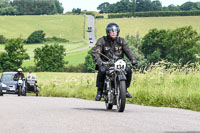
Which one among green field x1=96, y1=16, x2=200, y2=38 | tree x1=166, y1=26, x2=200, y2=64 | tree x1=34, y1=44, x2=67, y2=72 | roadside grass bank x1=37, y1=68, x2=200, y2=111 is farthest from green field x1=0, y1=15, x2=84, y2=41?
roadside grass bank x1=37, y1=68, x2=200, y2=111

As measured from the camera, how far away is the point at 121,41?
35.8ft

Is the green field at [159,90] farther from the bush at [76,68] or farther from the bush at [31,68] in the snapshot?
the bush at [76,68]

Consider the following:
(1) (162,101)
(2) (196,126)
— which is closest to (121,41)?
(1) (162,101)

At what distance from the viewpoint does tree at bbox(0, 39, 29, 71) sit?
410 ft

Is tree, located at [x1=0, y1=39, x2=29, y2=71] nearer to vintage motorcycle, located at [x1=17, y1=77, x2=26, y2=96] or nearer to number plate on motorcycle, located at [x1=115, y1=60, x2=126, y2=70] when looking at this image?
vintage motorcycle, located at [x1=17, y1=77, x2=26, y2=96]

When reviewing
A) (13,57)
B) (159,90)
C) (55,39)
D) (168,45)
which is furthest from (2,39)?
(159,90)

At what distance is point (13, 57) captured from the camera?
12569 centimetres

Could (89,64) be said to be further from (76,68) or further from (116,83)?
(116,83)

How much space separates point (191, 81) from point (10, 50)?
115 metres

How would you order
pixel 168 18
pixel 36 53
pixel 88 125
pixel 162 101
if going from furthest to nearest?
pixel 168 18 → pixel 36 53 → pixel 162 101 → pixel 88 125

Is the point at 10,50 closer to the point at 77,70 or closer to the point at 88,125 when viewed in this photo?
the point at 77,70

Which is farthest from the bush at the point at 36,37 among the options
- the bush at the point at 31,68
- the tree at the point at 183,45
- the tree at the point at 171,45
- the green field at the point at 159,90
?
the green field at the point at 159,90

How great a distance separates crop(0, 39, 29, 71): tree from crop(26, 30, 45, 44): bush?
68.4 feet

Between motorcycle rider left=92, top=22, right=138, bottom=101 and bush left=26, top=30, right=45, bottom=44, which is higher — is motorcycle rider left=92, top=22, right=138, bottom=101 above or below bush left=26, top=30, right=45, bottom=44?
above
